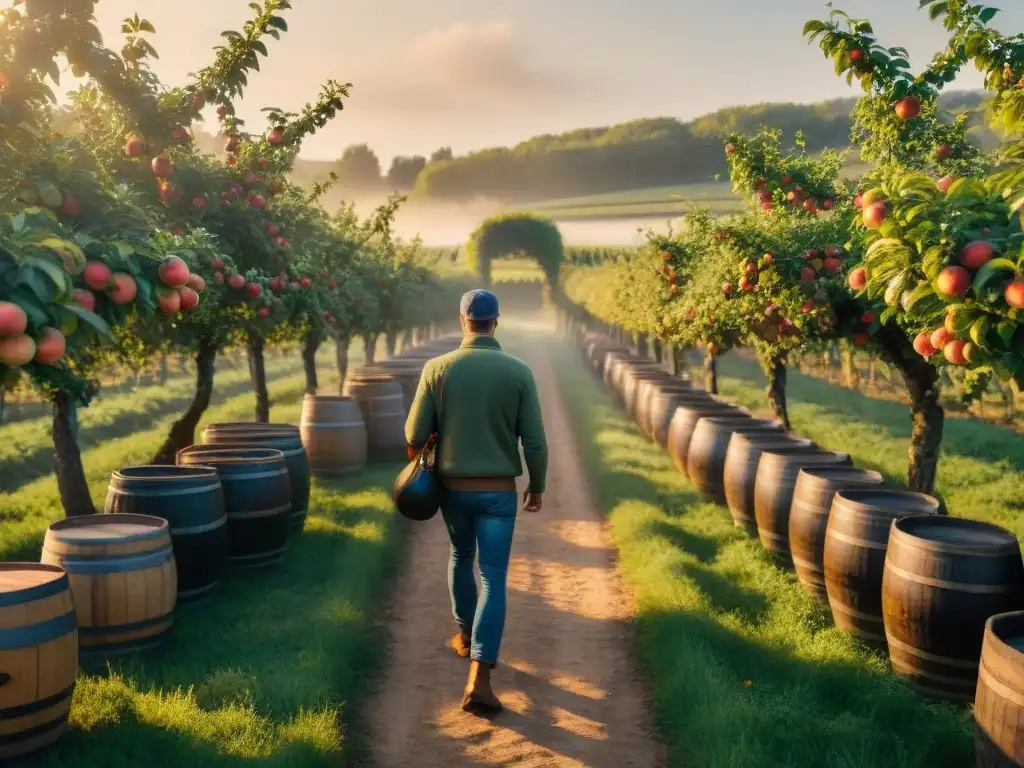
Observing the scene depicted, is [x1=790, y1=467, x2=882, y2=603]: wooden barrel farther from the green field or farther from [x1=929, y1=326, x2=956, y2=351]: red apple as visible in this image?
[x1=929, y1=326, x2=956, y2=351]: red apple

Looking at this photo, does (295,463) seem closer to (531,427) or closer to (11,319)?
(531,427)

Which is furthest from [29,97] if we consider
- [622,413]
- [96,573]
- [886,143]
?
[622,413]

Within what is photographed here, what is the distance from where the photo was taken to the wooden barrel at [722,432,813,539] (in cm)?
873

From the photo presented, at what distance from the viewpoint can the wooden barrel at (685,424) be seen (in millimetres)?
11273

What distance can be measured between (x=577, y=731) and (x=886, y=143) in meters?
6.34

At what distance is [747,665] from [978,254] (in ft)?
10.5

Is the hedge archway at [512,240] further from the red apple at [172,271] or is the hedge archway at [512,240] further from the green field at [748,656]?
the red apple at [172,271]

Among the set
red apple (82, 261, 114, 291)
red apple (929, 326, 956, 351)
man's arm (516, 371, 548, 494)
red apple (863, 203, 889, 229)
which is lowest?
man's arm (516, 371, 548, 494)

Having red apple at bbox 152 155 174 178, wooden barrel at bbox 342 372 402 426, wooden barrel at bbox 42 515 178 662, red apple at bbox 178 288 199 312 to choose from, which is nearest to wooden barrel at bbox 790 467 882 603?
wooden barrel at bbox 42 515 178 662

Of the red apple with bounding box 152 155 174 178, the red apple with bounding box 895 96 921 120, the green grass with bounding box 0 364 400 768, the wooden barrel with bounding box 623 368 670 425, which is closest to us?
the green grass with bounding box 0 364 400 768

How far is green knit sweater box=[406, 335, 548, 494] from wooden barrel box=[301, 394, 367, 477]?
224 inches

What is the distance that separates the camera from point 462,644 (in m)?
6.24

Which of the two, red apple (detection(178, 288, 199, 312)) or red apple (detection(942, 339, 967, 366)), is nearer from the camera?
red apple (detection(942, 339, 967, 366))

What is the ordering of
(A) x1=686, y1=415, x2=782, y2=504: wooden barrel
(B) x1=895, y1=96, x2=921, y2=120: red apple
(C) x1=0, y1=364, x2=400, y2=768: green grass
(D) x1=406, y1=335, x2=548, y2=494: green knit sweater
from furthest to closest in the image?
1. (A) x1=686, y1=415, x2=782, y2=504: wooden barrel
2. (B) x1=895, y1=96, x2=921, y2=120: red apple
3. (D) x1=406, y1=335, x2=548, y2=494: green knit sweater
4. (C) x1=0, y1=364, x2=400, y2=768: green grass
